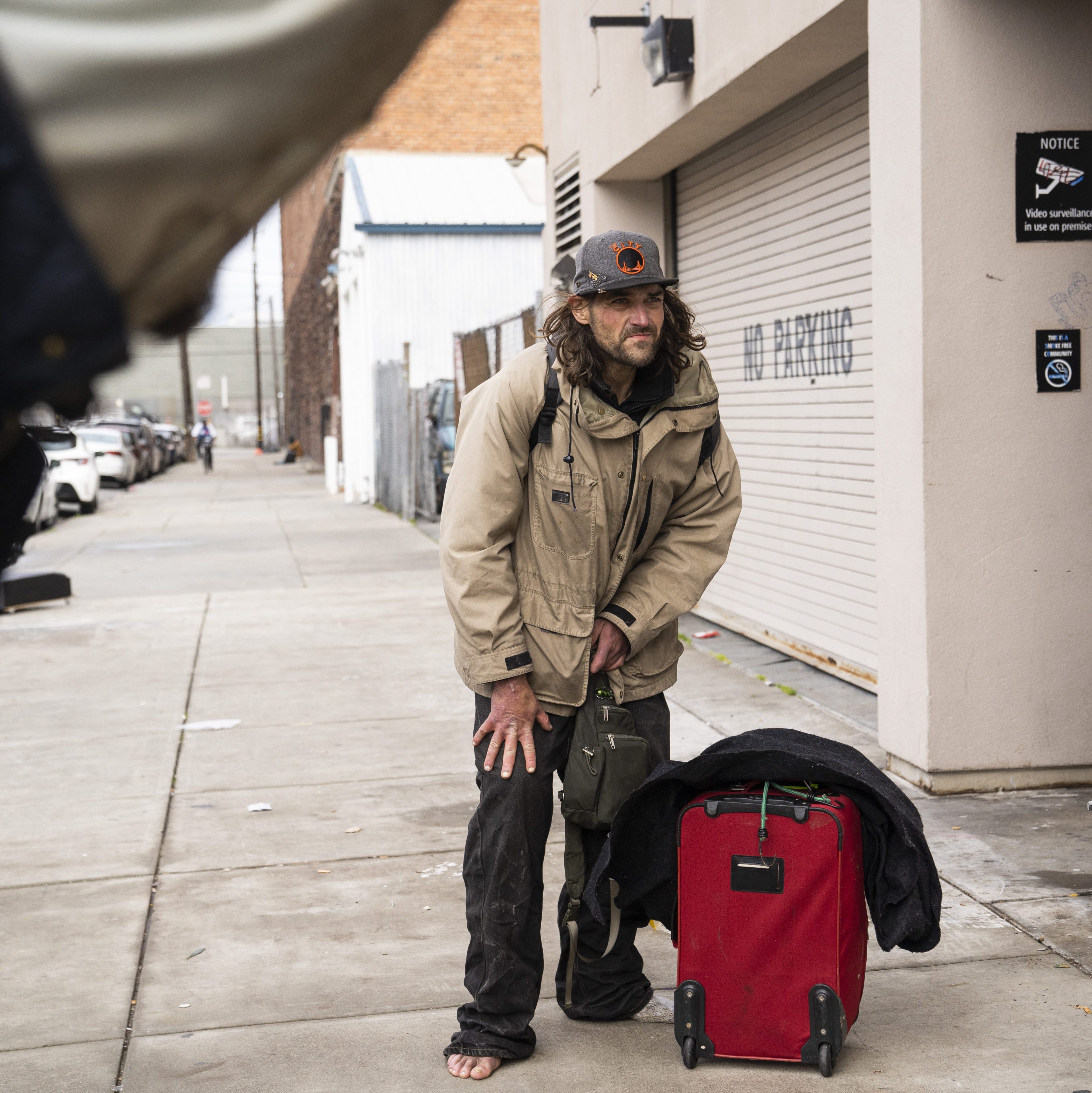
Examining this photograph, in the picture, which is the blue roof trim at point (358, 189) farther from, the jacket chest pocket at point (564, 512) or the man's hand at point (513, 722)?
the man's hand at point (513, 722)

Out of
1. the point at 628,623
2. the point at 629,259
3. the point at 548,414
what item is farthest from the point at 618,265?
the point at 628,623

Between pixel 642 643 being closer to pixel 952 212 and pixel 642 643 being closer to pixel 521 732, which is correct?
pixel 521 732

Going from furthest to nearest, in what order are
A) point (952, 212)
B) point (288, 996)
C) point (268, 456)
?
point (268, 456) → point (952, 212) → point (288, 996)

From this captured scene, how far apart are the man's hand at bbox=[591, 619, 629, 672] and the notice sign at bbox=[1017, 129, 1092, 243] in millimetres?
2757

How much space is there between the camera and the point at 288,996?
3.80 m

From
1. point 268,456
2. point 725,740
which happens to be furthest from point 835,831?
point 268,456

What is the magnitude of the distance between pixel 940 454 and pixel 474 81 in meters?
27.8

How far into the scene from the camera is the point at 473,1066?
3.32m

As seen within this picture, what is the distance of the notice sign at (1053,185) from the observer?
17.0ft

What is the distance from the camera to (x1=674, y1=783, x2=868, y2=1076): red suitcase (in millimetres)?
3162

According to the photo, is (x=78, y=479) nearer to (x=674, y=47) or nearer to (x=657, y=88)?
(x=657, y=88)

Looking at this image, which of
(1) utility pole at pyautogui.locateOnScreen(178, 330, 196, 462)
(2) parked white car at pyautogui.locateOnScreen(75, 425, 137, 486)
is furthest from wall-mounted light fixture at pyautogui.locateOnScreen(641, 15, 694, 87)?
(2) parked white car at pyautogui.locateOnScreen(75, 425, 137, 486)

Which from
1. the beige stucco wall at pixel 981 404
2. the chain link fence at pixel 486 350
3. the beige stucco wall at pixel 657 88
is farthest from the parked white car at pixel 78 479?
the beige stucco wall at pixel 981 404

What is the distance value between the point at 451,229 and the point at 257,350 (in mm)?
36283
